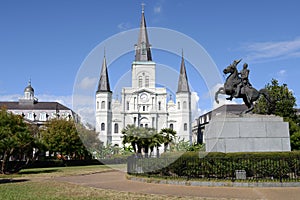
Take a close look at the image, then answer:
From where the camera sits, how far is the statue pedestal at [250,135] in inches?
703

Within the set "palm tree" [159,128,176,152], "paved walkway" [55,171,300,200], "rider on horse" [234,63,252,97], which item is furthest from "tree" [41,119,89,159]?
"paved walkway" [55,171,300,200]

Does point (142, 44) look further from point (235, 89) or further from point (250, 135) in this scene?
point (250, 135)

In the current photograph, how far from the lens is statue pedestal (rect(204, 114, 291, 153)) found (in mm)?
17844

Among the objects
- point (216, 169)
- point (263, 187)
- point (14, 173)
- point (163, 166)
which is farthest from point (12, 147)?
point (263, 187)

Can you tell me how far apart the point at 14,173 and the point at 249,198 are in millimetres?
22672

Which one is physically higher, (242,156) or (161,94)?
(161,94)

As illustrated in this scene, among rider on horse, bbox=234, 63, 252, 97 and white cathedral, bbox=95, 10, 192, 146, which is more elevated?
rider on horse, bbox=234, 63, 252, 97

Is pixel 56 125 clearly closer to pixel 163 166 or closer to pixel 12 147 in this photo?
pixel 12 147

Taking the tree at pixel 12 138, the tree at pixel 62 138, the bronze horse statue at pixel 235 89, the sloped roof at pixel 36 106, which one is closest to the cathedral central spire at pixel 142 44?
the bronze horse statue at pixel 235 89

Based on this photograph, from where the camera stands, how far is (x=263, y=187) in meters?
14.2

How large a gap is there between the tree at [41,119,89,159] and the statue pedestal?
99.9 feet

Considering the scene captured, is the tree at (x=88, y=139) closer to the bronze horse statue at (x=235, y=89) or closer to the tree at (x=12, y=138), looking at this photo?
the tree at (x=12, y=138)

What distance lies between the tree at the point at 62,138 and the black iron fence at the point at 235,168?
30.9 m

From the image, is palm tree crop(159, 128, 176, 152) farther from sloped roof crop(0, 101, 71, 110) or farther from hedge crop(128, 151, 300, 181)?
sloped roof crop(0, 101, 71, 110)
